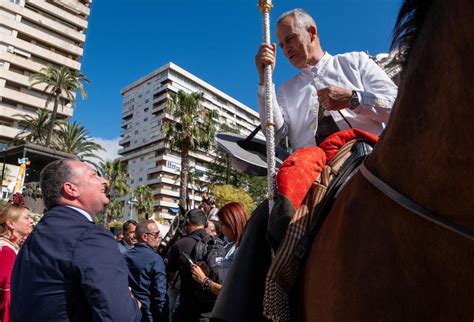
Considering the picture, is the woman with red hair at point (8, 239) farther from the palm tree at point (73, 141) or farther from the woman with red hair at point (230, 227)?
the palm tree at point (73, 141)

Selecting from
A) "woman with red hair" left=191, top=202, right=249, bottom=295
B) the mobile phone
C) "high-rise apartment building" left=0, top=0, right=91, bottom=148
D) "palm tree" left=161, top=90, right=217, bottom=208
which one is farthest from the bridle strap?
"high-rise apartment building" left=0, top=0, right=91, bottom=148

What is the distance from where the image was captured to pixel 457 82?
114 cm

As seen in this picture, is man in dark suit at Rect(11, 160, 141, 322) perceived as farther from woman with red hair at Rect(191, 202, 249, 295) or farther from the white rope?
woman with red hair at Rect(191, 202, 249, 295)

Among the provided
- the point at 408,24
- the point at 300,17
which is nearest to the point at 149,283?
the point at 300,17

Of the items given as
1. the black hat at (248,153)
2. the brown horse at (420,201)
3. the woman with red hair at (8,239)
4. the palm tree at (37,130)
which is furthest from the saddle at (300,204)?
the palm tree at (37,130)

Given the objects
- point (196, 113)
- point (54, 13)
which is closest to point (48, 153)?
point (196, 113)

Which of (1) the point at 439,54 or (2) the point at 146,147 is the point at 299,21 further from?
(2) the point at 146,147

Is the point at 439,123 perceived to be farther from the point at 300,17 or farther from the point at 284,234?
the point at 300,17

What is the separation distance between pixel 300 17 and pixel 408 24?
1.38 metres

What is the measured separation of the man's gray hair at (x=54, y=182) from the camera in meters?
3.39

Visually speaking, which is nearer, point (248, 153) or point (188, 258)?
point (248, 153)

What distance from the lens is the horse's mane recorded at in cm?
137

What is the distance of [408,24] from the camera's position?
57.0 inches

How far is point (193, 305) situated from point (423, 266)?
4.67 meters
